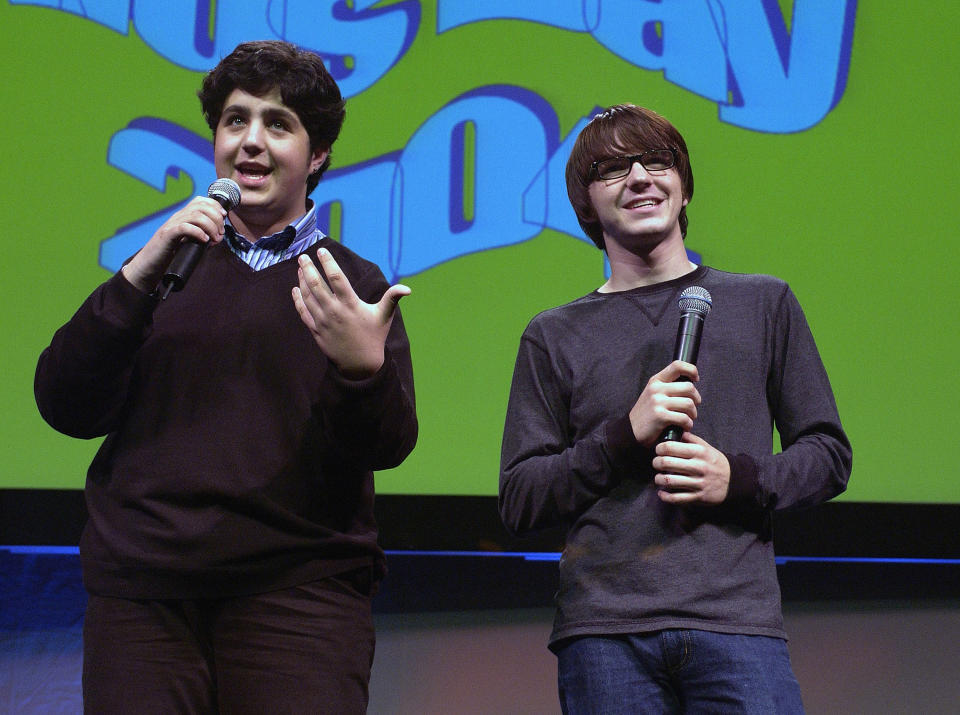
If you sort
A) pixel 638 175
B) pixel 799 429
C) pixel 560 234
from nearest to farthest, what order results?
pixel 799 429, pixel 638 175, pixel 560 234

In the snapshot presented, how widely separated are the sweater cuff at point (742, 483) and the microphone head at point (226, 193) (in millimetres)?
816

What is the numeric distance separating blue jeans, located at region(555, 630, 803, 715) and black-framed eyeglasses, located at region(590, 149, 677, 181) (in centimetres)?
78

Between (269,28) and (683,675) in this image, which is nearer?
(683,675)

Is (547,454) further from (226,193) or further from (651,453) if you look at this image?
(226,193)

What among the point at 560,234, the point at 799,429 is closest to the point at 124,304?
the point at 799,429

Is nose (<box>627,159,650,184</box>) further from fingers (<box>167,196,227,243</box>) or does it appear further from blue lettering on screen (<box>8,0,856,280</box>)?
blue lettering on screen (<box>8,0,856,280</box>)

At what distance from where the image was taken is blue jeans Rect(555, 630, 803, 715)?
4.61 feet

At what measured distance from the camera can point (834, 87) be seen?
105 inches

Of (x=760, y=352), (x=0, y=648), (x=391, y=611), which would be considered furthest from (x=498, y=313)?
(x=0, y=648)

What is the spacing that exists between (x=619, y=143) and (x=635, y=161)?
47 millimetres

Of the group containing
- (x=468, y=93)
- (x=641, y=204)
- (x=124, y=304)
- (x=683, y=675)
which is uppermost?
(x=468, y=93)

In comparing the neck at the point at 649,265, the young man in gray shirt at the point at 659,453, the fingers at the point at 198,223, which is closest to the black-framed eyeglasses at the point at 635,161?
the young man in gray shirt at the point at 659,453

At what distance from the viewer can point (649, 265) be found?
1760 millimetres

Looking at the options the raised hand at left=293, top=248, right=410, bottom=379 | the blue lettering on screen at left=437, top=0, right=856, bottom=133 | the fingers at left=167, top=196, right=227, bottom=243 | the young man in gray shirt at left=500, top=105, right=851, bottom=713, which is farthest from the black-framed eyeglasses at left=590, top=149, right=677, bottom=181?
the blue lettering on screen at left=437, top=0, right=856, bottom=133
